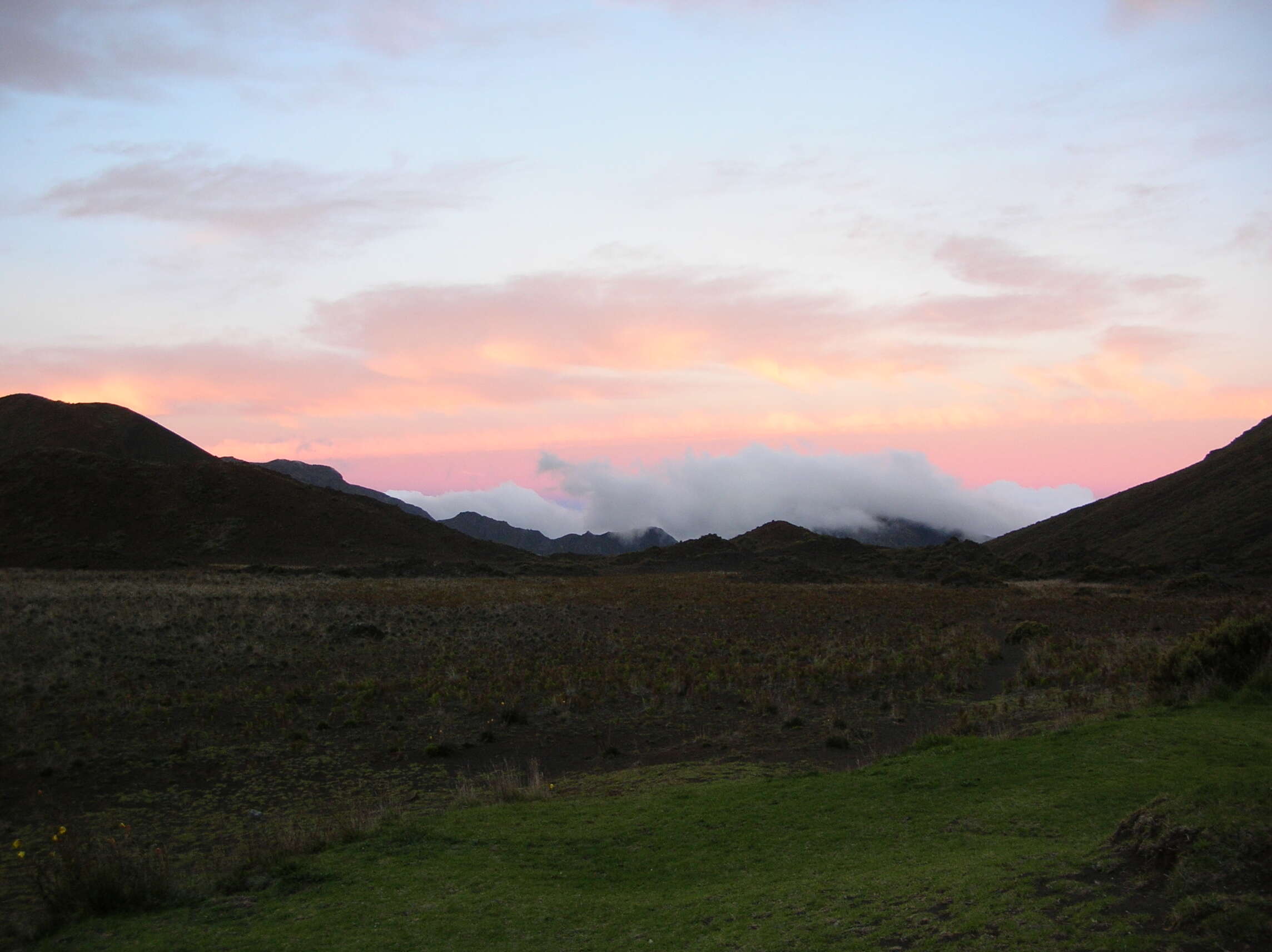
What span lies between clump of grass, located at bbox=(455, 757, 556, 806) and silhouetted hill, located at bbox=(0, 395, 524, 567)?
59962mm

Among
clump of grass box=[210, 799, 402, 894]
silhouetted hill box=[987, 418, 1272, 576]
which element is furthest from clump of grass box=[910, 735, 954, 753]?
silhouetted hill box=[987, 418, 1272, 576]

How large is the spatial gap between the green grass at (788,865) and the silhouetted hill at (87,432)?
97.4 meters

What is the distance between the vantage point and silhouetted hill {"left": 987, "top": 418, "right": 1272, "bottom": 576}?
64.2 meters

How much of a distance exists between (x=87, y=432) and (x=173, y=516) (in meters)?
30.7

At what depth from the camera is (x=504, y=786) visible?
11.2m

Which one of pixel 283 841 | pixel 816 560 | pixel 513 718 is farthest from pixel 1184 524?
pixel 283 841

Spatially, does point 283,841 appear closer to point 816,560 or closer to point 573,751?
point 573,751

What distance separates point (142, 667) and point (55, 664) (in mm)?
1780

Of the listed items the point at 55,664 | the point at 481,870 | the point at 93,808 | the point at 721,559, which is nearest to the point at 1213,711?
the point at 481,870

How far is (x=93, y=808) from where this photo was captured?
38.9ft

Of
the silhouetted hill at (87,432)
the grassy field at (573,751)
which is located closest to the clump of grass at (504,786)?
the grassy field at (573,751)

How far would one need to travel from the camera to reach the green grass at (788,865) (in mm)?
5730

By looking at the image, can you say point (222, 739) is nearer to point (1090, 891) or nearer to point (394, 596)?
point (1090, 891)

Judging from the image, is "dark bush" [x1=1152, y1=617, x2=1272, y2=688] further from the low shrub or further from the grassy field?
the low shrub
